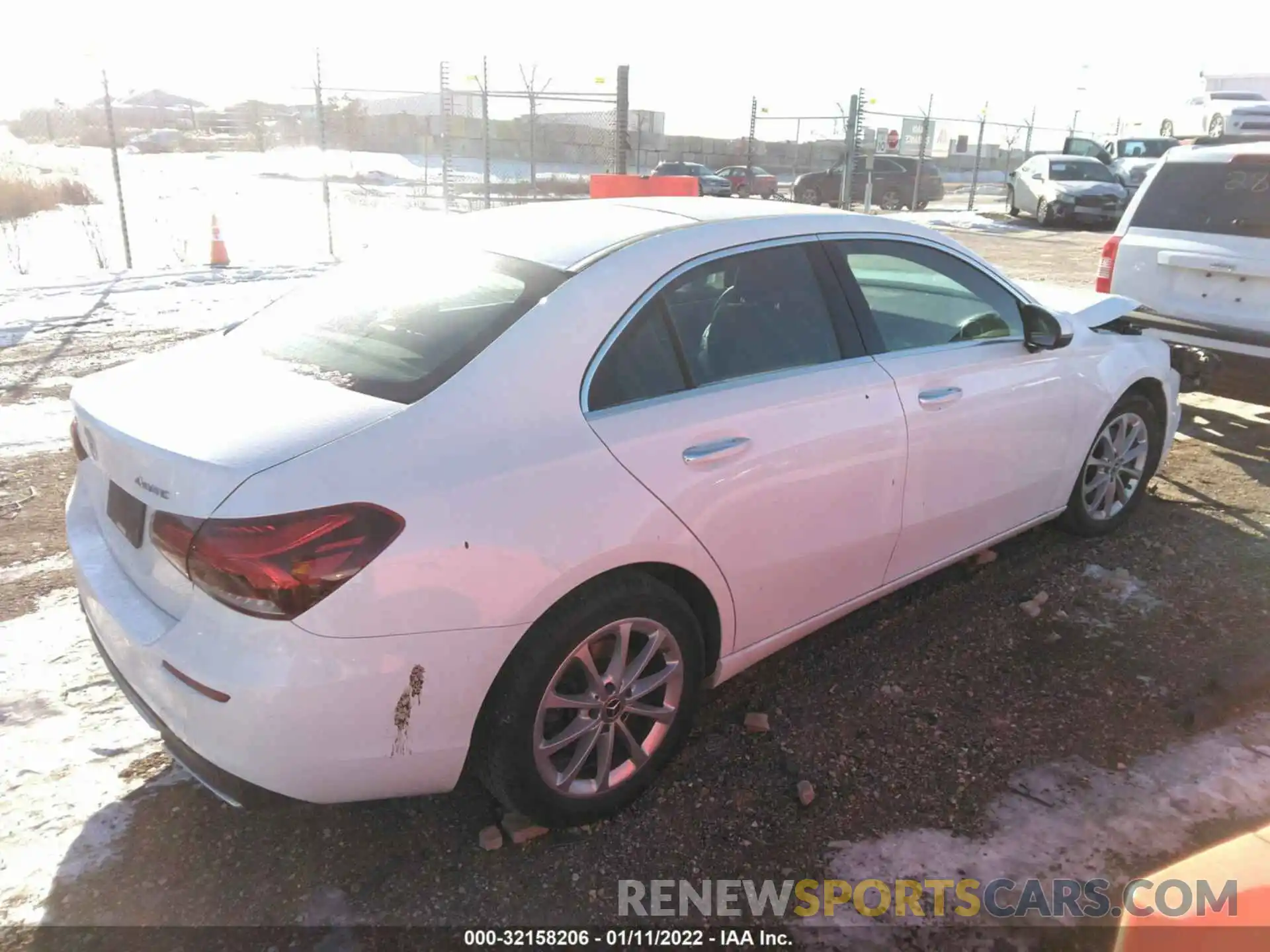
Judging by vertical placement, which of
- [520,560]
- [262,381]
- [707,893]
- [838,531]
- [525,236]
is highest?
[525,236]

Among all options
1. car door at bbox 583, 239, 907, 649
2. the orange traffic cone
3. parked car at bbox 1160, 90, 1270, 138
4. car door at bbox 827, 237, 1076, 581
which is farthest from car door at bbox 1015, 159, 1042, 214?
car door at bbox 583, 239, 907, 649

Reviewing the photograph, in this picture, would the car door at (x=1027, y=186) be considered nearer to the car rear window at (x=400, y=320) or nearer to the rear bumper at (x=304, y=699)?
the car rear window at (x=400, y=320)

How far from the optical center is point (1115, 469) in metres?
4.69

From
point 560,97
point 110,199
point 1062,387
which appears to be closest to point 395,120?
point 110,199

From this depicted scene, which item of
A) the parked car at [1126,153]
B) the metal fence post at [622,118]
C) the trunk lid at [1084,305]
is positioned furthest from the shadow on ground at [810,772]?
the parked car at [1126,153]

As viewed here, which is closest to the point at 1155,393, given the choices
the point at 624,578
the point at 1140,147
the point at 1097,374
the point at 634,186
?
the point at 1097,374

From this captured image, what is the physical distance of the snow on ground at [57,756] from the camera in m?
2.56

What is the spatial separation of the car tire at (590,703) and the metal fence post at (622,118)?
1106cm

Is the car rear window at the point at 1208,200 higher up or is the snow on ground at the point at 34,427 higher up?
the car rear window at the point at 1208,200

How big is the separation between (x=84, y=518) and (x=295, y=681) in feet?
3.97

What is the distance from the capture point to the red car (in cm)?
2516

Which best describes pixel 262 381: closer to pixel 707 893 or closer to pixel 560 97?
pixel 707 893

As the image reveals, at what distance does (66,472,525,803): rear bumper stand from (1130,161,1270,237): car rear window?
5.61 metres

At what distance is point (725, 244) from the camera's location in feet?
9.99
